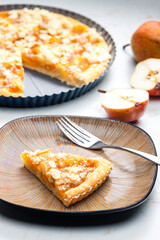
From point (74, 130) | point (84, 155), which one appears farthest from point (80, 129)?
point (84, 155)

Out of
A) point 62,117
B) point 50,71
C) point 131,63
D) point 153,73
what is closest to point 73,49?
point 50,71

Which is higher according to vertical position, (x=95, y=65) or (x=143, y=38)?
(x=143, y=38)

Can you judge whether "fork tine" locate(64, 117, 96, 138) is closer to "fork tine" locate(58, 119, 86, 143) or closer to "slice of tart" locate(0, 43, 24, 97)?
"fork tine" locate(58, 119, 86, 143)

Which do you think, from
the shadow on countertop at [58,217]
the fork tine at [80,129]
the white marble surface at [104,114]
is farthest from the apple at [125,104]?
the shadow on countertop at [58,217]

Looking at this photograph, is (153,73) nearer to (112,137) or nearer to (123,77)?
(123,77)

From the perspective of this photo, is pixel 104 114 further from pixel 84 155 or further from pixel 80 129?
pixel 84 155
